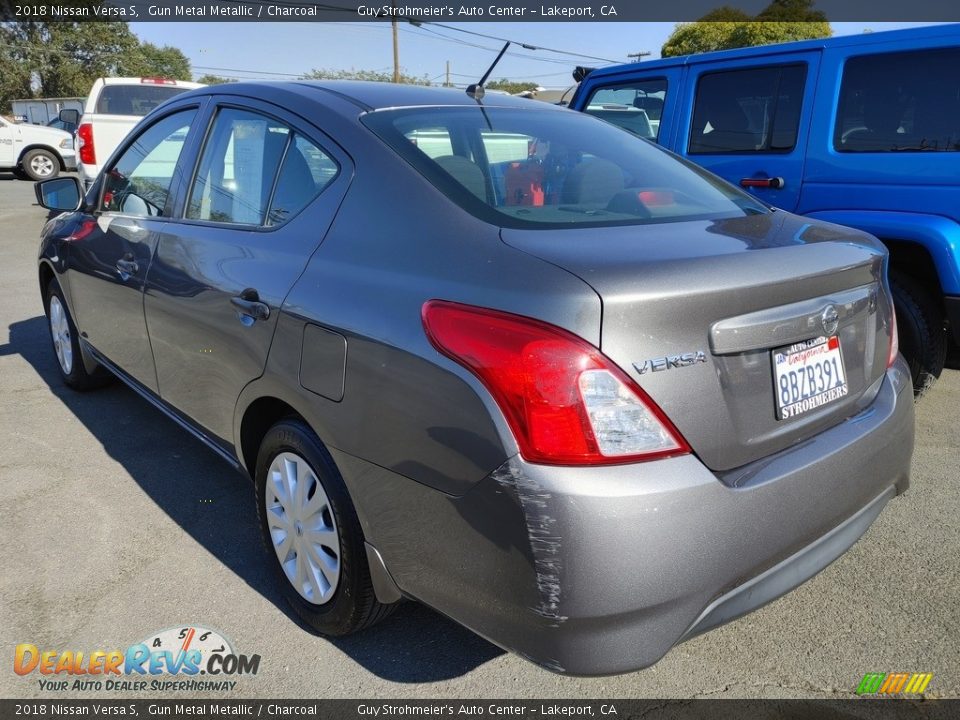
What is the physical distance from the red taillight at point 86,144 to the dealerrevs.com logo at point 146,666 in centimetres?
1037

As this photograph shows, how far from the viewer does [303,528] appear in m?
2.29

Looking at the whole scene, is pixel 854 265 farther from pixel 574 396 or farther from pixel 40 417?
pixel 40 417

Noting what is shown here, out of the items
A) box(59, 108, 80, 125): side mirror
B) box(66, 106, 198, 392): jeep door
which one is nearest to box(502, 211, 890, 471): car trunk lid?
box(66, 106, 198, 392): jeep door

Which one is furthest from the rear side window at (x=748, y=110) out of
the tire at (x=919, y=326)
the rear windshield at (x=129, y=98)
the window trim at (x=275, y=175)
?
the rear windshield at (x=129, y=98)

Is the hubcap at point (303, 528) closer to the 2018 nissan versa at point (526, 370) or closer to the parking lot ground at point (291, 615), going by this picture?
the 2018 nissan versa at point (526, 370)

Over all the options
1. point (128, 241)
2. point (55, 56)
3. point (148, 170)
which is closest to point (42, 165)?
point (148, 170)

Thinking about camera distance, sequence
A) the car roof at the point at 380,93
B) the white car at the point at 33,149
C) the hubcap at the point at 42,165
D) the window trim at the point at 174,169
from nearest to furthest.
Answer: the car roof at the point at 380,93 → the window trim at the point at 174,169 → the white car at the point at 33,149 → the hubcap at the point at 42,165

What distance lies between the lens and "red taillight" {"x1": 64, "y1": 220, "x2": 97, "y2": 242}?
3670mm

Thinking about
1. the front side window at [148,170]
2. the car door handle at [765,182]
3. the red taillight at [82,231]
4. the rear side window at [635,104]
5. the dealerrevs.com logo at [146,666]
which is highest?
the rear side window at [635,104]

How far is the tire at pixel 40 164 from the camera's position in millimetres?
18266

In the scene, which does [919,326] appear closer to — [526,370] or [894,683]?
[894,683]

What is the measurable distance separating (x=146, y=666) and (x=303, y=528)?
62 centimetres

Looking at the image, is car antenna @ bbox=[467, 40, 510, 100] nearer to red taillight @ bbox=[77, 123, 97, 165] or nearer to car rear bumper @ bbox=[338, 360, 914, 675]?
car rear bumper @ bbox=[338, 360, 914, 675]

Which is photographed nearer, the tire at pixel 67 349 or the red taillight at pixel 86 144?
the tire at pixel 67 349
